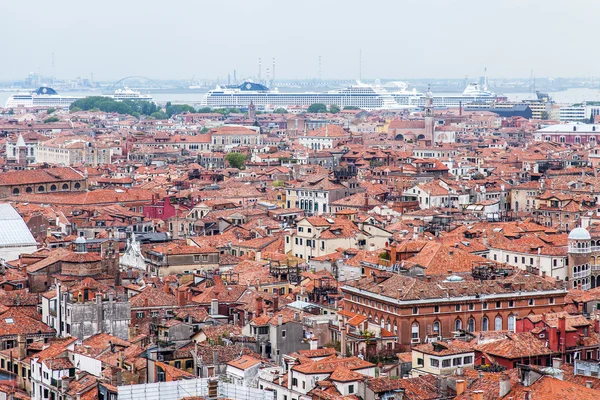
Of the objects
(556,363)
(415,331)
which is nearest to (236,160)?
(415,331)

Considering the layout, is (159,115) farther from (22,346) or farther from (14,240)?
(22,346)

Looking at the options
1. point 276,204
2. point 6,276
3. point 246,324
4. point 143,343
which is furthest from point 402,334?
point 276,204

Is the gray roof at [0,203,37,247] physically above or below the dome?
below

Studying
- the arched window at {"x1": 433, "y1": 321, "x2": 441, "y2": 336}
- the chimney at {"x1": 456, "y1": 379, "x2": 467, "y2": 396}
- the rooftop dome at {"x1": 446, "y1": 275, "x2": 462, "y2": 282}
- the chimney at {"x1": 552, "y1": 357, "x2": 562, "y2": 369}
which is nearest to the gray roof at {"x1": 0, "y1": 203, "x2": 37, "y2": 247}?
the rooftop dome at {"x1": 446, "y1": 275, "x2": 462, "y2": 282}

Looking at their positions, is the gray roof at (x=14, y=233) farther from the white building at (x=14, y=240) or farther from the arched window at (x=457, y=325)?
the arched window at (x=457, y=325)

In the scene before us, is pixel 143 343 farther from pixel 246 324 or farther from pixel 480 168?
pixel 480 168

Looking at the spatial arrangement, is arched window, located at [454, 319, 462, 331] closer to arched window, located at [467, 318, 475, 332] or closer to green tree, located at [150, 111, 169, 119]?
arched window, located at [467, 318, 475, 332]

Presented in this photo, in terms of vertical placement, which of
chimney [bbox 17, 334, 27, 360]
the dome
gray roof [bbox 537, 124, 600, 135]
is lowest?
gray roof [bbox 537, 124, 600, 135]
